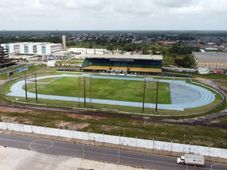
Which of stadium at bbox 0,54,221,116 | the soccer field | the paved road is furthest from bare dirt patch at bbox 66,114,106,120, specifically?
the paved road

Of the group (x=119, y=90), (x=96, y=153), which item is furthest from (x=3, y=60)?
(x=96, y=153)

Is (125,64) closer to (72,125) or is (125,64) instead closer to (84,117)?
(84,117)

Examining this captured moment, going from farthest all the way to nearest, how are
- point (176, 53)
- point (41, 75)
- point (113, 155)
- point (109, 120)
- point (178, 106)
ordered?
point (176, 53) < point (41, 75) < point (178, 106) < point (109, 120) < point (113, 155)

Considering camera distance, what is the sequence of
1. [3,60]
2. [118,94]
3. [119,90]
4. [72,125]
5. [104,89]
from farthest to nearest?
[3,60]
[104,89]
[119,90]
[118,94]
[72,125]

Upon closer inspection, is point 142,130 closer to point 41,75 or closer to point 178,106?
point 178,106

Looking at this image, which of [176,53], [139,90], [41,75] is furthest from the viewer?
[176,53]

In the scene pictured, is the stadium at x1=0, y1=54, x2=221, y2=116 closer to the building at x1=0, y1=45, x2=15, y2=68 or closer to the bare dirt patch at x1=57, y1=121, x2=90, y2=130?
the bare dirt patch at x1=57, y1=121, x2=90, y2=130

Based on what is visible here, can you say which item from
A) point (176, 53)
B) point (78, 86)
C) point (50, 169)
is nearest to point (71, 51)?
point (176, 53)
